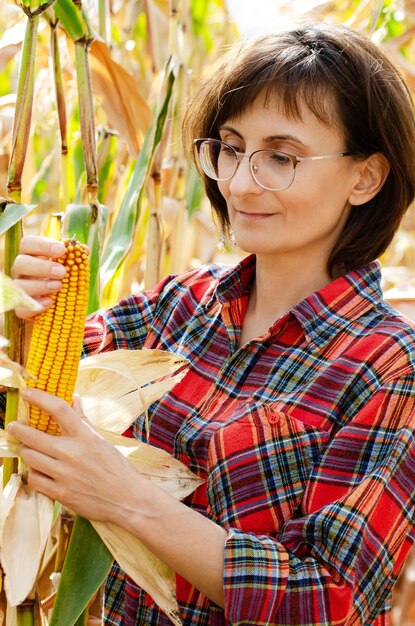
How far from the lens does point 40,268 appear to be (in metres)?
0.87

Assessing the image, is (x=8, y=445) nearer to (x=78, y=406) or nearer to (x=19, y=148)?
Answer: (x=78, y=406)

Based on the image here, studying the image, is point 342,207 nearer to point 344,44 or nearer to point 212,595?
point 344,44

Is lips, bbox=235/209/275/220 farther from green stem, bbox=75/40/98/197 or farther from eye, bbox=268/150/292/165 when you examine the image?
green stem, bbox=75/40/98/197

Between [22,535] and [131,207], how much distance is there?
715 millimetres

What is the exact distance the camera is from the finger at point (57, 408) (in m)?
0.89

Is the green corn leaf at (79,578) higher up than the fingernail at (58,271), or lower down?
lower down

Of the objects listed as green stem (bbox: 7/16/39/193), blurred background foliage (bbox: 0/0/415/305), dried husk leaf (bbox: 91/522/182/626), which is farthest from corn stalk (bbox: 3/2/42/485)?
dried husk leaf (bbox: 91/522/182/626)

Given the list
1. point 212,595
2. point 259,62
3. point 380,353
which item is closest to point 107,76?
point 259,62

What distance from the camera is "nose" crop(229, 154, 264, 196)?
112cm

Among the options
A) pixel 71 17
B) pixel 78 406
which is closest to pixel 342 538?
pixel 78 406

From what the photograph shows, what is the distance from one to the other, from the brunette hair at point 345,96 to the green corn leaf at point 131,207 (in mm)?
194

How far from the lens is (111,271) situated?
4.71 feet

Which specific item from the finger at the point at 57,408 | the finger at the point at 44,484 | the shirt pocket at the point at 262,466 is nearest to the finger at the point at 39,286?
the finger at the point at 57,408

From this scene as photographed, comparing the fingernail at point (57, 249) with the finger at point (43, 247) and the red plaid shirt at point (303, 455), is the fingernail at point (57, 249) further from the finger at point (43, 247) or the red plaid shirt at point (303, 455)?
the red plaid shirt at point (303, 455)
